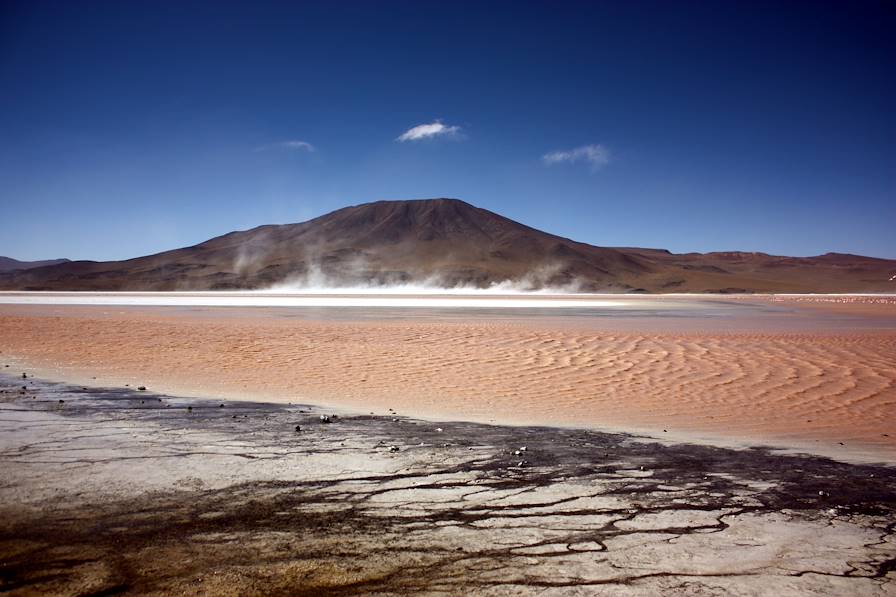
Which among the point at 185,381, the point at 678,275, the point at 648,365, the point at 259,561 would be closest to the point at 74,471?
the point at 259,561

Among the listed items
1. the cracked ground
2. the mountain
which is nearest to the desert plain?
the cracked ground

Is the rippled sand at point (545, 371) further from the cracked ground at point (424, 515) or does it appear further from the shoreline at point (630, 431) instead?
the cracked ground at point (424, 515)

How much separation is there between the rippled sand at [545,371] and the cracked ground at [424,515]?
1.82 metres

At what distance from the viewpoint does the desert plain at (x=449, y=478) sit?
3533 mm

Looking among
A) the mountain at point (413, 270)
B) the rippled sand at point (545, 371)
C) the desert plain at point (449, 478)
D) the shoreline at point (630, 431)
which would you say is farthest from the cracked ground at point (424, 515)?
the mountain at point (413, 270)

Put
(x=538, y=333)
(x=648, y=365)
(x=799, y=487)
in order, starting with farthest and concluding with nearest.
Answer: (x=538, y=333) < (x=648, y=365) < (x=799, y=487)

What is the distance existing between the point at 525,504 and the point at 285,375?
811 centimetres

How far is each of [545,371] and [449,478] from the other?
7141 millimetres

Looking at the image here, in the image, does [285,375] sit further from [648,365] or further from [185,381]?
[648,365]

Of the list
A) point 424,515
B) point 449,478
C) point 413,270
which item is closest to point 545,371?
point 449,478

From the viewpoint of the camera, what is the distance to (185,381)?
11.1 metres

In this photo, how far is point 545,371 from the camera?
12.2 m

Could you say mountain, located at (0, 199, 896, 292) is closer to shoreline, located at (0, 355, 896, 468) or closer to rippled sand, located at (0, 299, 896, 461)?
rippled sand, located at (0, 299, 896, 461)

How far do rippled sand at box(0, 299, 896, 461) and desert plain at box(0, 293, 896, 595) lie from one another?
9cm
